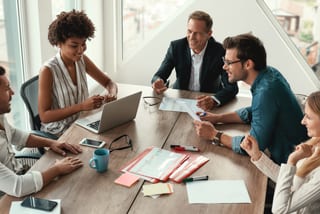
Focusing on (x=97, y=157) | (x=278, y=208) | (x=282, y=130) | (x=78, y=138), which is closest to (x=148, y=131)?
(x=78, y=138)

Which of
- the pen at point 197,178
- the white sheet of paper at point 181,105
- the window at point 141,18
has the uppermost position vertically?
the window at point 141,18

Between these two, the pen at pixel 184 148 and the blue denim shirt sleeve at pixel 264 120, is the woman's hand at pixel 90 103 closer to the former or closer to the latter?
the pen at pixel 184 148

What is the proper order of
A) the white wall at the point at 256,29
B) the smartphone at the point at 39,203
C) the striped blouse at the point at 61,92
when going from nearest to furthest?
the smartphone at the point at 39,203 → the striped blouse at the point at 61,92 → the white wall at the point at 256,29

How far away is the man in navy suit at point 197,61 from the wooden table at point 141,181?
595 millimetres

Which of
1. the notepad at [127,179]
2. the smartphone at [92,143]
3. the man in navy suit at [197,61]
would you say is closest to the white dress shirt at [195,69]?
the man in navy suit at [197,61]

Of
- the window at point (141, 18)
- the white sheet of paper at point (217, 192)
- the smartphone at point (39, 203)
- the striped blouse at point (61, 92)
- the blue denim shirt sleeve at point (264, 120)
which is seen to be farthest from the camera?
the window at point (141, 18)

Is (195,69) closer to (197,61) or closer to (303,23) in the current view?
(197,61)

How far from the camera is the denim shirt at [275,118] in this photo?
2.23 m

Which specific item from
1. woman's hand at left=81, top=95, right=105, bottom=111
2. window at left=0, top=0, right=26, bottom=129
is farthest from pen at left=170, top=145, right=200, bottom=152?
window at left=0, top=0, right=26, bottom=129

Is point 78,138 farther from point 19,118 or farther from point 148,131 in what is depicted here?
point 19,118

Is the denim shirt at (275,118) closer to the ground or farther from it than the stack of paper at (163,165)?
farther from it

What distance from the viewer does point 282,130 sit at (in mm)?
2287

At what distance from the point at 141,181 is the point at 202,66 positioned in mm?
1560

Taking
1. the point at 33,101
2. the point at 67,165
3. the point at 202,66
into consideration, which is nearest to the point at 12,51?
the point at 33,101
